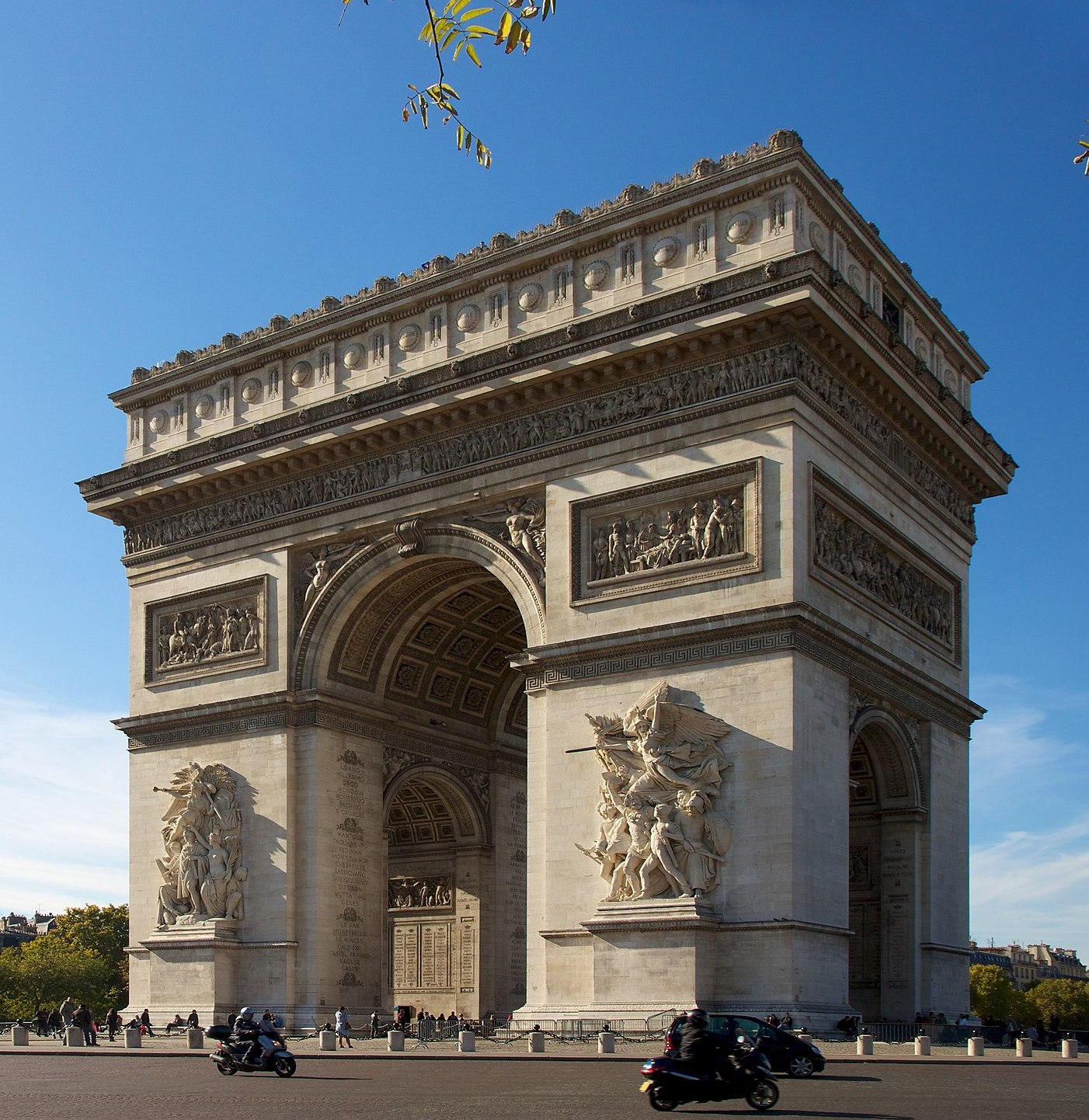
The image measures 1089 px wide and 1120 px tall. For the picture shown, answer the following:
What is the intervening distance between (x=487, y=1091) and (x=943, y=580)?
2037cm

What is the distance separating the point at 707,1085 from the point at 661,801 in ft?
39.7

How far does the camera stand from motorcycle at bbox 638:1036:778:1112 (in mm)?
17125

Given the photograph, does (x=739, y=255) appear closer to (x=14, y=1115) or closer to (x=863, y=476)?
(x=863, y=476)

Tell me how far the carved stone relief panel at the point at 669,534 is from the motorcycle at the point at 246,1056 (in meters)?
11.3

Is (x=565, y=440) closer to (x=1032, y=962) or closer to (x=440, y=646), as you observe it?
(x=440, y=646)

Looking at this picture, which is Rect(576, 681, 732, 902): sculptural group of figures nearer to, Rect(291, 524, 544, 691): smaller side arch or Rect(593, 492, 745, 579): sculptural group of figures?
Rect(593, 492, 745, 579): sculptural group of figures

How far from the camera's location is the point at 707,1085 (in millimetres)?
17281

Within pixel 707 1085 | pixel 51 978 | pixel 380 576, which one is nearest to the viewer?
pixel 707 1085

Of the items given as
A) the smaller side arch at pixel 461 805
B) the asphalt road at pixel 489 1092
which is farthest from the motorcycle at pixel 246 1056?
the smaller side arch at pixel 461 805

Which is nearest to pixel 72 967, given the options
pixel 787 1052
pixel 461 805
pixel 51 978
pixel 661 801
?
→ pixel 51 978

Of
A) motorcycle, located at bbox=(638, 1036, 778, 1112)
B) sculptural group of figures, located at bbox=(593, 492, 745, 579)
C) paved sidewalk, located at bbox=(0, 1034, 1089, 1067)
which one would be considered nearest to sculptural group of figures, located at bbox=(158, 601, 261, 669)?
paved sidewalk, located at bbox=(0, 1034, 1089, 1067)

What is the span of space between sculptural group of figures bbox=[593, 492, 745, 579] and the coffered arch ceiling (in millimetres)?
4650

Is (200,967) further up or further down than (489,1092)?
further down

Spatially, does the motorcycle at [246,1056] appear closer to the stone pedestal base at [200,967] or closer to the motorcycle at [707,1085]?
the motorcycle at [707,1085]
